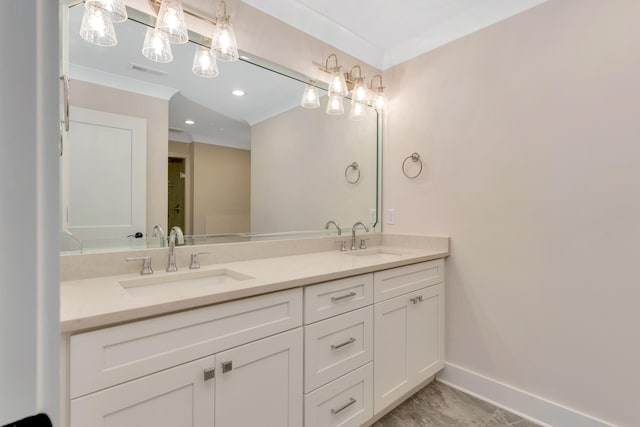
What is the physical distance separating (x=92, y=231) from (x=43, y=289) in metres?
1.24

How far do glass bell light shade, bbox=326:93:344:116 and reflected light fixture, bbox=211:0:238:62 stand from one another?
793 mm

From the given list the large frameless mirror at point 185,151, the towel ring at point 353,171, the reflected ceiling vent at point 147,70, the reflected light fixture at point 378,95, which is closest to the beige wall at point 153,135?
the large frameless mirror at point 185,151

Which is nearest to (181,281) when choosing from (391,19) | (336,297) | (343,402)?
(336,297)

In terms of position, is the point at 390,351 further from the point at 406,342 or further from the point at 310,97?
the point at 310,97

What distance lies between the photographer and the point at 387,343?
1630mm

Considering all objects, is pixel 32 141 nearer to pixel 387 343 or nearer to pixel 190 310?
pixel 190 310

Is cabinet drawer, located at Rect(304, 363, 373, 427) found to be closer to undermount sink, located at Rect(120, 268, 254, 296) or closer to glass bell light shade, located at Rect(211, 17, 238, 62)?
undermount sink, located at Rect(120, 268, 254, 296)

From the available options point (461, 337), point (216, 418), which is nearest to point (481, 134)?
point (461, 337)

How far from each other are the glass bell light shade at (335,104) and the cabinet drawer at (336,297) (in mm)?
1254

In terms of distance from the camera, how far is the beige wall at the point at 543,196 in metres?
1.46

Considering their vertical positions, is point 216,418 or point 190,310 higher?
point 190,310

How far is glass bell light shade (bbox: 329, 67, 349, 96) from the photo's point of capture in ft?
6.91

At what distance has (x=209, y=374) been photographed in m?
1.01

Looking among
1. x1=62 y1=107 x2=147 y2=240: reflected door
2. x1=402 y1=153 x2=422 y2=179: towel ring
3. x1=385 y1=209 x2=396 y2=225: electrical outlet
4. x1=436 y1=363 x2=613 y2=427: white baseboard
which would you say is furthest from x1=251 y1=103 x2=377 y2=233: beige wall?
x1=436 y1=363 x2=613 y2=427: white baseboard
